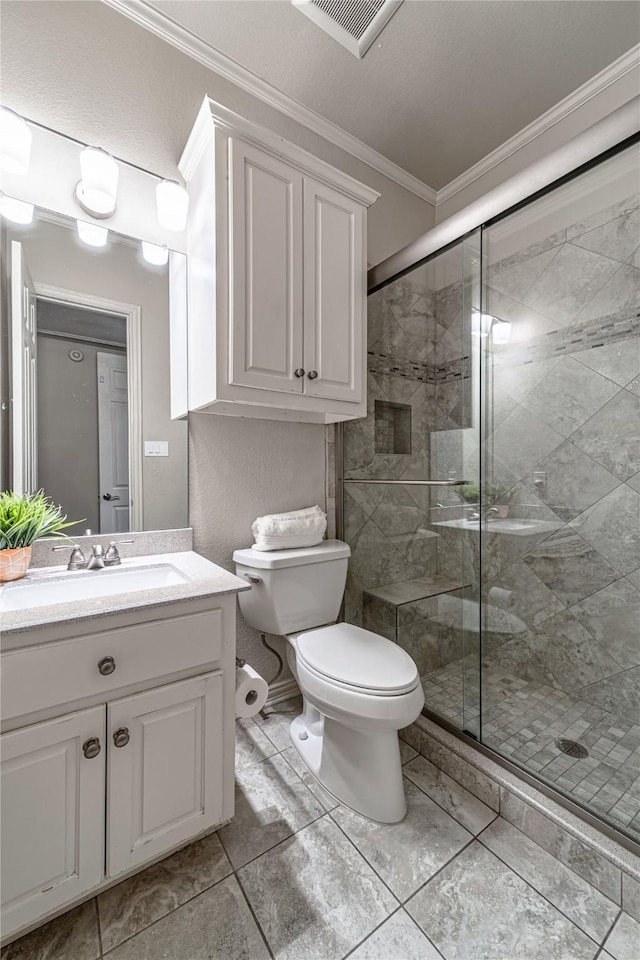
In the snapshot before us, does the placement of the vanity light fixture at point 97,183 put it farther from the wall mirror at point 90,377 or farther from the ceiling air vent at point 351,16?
the ceiling air vent at point 351,16

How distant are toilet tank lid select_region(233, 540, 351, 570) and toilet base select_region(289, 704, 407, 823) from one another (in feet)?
1.80

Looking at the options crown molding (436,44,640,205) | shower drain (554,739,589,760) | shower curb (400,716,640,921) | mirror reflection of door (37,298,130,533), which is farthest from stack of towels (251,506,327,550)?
crown molding (436,44,640,205)

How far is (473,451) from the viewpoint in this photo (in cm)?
158

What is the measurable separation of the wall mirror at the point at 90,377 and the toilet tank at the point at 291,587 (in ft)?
1.21

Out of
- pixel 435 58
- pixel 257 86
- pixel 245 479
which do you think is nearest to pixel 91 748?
pixel 245 479

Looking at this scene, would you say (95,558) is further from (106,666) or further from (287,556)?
(287,556)

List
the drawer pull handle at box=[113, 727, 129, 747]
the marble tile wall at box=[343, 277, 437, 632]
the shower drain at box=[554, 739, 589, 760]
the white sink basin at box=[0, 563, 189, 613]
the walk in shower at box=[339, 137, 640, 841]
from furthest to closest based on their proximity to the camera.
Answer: the marble tile wall at box=[343, 277, 437, 632] → the walk in shower at box=[339, 137, 640, 841] → the shower drain at box=[554, 739, 589, 760] → the white sink basin at box=[0, 563, 189, 613] → the drawer pull handle at box=[113, 727, 129, 747]

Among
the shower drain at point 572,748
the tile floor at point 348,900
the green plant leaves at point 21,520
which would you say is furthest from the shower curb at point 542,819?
the green plant leaves at point 21,520

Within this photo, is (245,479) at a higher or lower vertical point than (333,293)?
lower

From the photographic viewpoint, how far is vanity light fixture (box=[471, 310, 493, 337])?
5.28 feet

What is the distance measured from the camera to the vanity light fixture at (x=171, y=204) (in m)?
1.48

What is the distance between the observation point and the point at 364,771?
129 centimetres

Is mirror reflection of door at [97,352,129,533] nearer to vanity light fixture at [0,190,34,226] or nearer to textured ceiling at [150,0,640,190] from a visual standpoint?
vanity light fixture at [0,190,34,226]

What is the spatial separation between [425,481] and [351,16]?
170 centimetres
